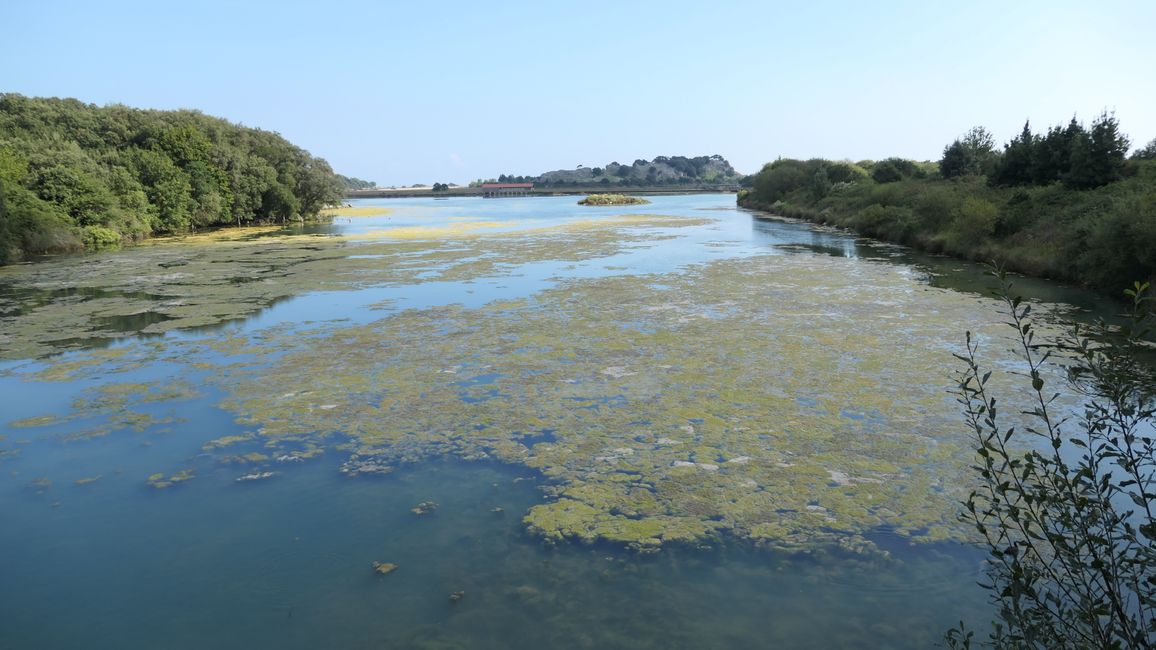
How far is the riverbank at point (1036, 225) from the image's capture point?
13375 mm

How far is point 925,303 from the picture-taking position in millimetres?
13555

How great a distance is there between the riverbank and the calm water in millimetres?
11495

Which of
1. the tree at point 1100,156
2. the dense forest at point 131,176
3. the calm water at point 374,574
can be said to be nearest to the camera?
the calm water at point 374,574

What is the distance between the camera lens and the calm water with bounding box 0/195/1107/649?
4.16 metres

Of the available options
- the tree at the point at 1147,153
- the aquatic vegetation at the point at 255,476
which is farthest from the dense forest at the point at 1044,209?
the aquatic vegetation at the point at 255,476

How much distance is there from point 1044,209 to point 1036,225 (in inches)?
37.2

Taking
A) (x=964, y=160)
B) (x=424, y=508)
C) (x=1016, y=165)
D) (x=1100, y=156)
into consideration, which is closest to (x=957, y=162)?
(x=964, y=160)

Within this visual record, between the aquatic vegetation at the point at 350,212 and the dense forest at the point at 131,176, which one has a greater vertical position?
the dense forest at the point at 131,176

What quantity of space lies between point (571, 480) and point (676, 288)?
34.9 feet

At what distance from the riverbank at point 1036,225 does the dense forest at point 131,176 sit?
32307mm

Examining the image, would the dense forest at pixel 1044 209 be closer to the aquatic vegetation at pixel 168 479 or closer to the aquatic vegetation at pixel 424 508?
the aquatic vegetation at pixel 424 508

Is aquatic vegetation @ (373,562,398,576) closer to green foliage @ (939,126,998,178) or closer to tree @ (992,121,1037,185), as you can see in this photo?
tree @ (992,121,1037,185)

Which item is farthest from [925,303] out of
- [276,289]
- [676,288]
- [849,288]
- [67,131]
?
[67,131]

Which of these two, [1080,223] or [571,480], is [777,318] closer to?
[571,480]
